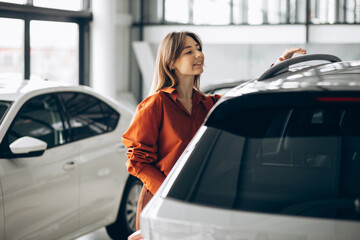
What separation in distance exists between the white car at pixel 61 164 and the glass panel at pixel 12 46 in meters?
4.60

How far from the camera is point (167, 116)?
102 inches

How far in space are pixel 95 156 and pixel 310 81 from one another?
299 cm

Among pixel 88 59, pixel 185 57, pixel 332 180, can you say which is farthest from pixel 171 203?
pixel 88 59

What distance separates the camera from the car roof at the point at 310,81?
1.69 m

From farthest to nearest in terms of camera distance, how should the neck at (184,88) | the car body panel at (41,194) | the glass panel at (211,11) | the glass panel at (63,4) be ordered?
the glass panel at (211,11)
the glass panel at (63,4)
the car body panel at (41,194)
the neck at (184,88)

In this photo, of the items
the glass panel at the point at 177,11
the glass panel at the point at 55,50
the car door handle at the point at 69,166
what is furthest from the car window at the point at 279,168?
the glass panel at the point at 177,11

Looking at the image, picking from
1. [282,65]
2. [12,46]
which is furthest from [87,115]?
[12,46]

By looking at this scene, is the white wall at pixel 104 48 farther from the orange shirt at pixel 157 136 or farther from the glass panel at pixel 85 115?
the orange shirt at pixel 157 136

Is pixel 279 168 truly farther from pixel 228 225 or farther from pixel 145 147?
pixel 145 147

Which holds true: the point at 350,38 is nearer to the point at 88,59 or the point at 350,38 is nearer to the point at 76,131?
the point at 88,59

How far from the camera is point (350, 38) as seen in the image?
11.4 m

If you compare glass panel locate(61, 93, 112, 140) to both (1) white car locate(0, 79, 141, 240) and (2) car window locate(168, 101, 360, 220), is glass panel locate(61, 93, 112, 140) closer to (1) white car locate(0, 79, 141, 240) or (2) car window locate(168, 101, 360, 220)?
(1) white car locate(0, 79, 141, 240)

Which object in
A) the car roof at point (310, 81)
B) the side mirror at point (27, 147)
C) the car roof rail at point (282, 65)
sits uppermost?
the car roof rail at point (282, 65)

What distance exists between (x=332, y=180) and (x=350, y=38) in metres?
10.2
